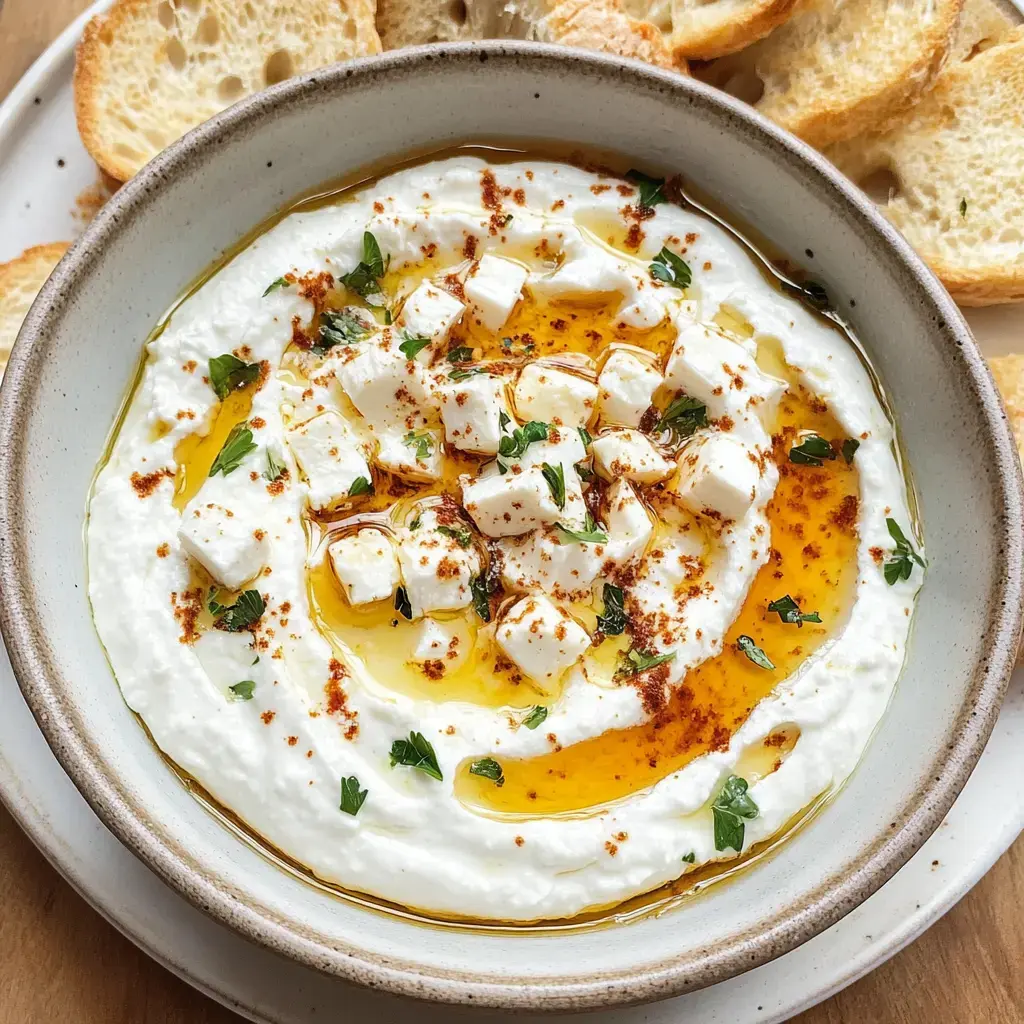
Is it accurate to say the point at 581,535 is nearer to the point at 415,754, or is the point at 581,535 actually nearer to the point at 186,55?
the point at 415,754

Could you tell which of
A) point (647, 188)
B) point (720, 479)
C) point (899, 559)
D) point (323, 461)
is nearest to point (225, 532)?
point (323, 461)

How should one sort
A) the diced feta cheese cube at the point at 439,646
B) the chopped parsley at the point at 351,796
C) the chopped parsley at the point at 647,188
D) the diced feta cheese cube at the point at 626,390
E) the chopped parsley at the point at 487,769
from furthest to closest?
the chopped parsley at the point at 647,188
the diced feta cheese cube at the point at 626,390
the diced feta cheese cube at the point at 439,646
the chopped parsley at the point at 487,769
the chopped parsley at the point at 351,796

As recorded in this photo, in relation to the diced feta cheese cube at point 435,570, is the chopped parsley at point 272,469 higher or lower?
higher

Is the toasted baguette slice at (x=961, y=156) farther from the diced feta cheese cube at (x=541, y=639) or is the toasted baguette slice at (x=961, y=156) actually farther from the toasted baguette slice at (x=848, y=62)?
the diced feta cheese cube at (x=541, y=639)

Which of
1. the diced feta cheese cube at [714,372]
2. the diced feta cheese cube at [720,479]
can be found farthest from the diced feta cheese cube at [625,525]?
the diced feta cheese cube at [714,372]

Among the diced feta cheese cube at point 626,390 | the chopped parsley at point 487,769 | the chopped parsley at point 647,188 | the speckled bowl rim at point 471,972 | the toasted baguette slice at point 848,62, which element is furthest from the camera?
the toasted baguette slice at point 848,62

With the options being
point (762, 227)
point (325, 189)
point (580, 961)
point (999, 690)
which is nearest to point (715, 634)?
point (999, 690)

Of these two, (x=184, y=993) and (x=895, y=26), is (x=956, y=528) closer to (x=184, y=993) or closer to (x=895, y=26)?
(x=895, y=26)
